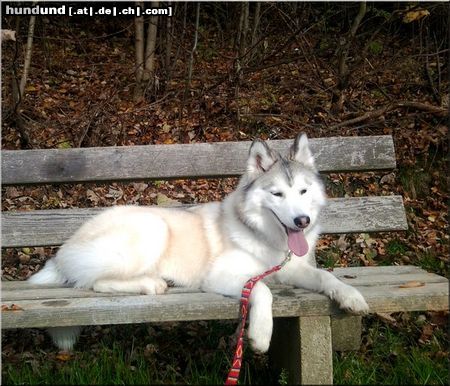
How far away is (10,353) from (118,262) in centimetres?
109

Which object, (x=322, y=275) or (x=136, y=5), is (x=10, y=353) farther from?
(x=136, y=5)

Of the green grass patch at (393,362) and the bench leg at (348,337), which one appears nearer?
the green grass patch at (393,362)

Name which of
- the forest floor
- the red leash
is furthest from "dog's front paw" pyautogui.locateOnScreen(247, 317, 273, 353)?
the forest floor

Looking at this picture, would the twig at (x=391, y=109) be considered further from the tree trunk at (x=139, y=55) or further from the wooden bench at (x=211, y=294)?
the tree trunk at (x=139, y=55)

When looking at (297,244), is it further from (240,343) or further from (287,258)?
(240,343)

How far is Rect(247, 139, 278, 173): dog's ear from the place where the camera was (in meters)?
3.22

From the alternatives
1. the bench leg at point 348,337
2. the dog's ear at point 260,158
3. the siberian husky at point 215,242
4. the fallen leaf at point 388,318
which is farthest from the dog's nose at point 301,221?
the fallen leaf at point 388,318

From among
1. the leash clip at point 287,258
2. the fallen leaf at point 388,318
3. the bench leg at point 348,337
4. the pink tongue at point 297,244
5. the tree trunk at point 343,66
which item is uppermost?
the tree trunk at point 343,66

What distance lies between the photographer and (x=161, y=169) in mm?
3766

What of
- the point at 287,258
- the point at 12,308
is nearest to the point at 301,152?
the point at 287,258

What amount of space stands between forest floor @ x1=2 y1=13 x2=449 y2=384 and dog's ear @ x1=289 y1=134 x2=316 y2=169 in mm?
1307

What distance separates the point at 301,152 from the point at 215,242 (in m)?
0.82

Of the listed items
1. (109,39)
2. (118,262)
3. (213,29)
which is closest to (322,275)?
(118,262)

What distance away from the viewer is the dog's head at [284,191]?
2967mm
